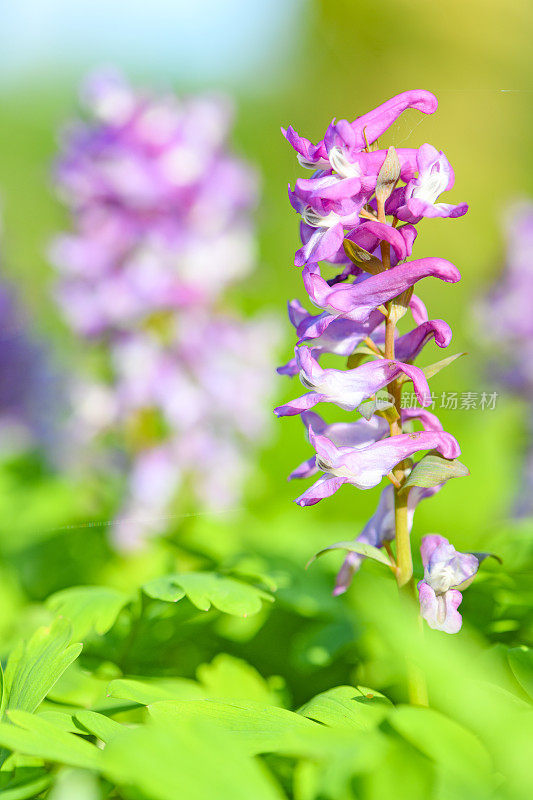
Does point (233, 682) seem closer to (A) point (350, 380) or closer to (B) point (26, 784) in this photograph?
(B) point (26, 784)

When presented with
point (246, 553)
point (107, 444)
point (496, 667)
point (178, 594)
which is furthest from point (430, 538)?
point (107, 444)

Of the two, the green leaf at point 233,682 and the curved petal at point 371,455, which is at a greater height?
the curved petal at point 371,455

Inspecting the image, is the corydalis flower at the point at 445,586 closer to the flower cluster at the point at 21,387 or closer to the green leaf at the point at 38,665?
the green leaf at the point at 38,665

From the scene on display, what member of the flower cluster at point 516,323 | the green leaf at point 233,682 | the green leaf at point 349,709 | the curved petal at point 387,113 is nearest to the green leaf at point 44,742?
the green leaf at point 349,709

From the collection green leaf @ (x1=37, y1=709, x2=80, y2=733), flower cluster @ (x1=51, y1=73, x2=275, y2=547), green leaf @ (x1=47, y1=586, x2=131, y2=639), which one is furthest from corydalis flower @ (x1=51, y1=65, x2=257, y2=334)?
green leaf @ (x1=37, y1=709, x2=80, y2=733)

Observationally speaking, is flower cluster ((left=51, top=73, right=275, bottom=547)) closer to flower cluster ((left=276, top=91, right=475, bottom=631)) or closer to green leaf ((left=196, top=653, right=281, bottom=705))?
green leaf ((left=196, top=653, right=281, bottom=705))

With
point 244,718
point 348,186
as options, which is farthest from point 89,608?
point 348,186

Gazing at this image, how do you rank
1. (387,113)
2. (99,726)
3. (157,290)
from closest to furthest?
1. (99,726)
2. (387,113)
3. (157,290)
